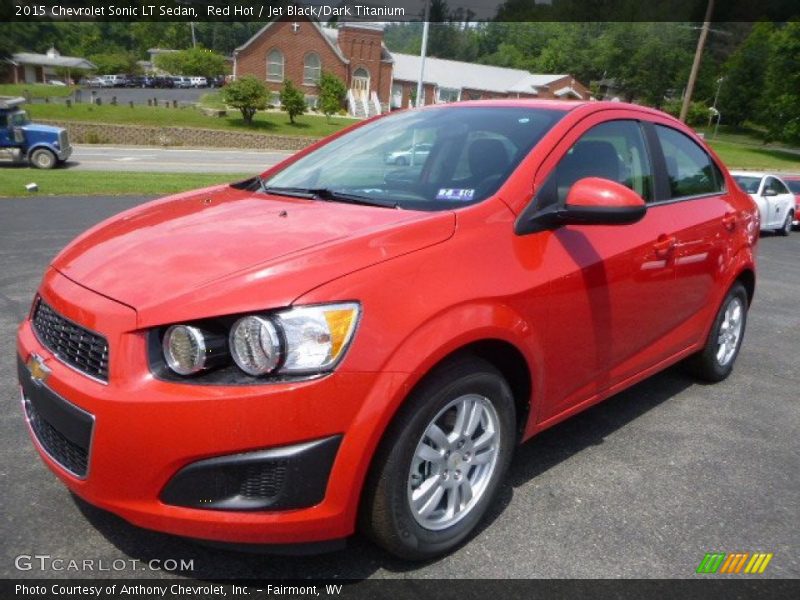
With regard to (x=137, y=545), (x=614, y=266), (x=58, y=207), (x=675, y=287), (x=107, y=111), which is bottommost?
(x=107, y=111)

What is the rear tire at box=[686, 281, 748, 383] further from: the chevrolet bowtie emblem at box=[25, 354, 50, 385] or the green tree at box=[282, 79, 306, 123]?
the green tree at box=[282, 79, 306, 123]

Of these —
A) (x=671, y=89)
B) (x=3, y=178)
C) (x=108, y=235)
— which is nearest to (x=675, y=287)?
(x=108, y=235)

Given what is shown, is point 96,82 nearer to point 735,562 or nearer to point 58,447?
point 58,447

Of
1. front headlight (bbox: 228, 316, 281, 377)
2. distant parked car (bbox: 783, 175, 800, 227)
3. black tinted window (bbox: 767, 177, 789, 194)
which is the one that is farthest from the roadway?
front headlight (bbox: 228, 316, 281, 377)

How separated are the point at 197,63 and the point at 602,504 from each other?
90.2m

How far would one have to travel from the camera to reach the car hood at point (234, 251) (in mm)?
2045

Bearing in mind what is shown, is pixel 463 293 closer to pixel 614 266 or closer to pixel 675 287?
pixel 614 266

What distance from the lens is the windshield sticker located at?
273 centimetres

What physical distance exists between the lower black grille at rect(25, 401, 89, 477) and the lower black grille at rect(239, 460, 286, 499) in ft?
1.75

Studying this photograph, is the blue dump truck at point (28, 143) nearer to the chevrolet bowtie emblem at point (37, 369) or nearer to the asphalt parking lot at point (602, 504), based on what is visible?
the asphalt parking lot at point (602, 504)

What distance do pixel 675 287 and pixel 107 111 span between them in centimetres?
4570

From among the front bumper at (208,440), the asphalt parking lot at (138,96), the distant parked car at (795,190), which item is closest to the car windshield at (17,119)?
the distant parked car at (795,190)

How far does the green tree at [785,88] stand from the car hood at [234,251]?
57.5m

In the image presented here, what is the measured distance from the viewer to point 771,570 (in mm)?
2584
